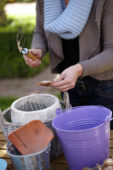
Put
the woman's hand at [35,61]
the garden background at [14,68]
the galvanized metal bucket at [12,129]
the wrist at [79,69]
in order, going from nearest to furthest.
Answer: the galvanized metal bucket at [12,129] → the wrist at [79,69] → the woman's hand at [35,61] → the garden background at [14,68]

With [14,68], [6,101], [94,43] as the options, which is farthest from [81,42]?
[14,68]

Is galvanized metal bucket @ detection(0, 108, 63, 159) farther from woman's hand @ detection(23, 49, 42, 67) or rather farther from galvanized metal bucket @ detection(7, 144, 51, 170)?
woman's hand @ detection(23, 49, 42, 67)

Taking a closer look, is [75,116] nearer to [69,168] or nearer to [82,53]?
[69,168]

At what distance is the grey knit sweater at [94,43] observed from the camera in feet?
4.81

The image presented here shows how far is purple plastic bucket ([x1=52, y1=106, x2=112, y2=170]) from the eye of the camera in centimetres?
111

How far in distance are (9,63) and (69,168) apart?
4523 mm

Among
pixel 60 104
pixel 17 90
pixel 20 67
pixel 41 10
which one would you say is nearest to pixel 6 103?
pixel 17 90

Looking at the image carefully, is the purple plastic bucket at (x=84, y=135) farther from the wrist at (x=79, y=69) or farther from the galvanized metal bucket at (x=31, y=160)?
the wrist at (x=79, y=69)

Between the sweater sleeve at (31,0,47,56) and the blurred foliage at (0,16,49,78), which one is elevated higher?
the sweater sleeve at (31,0,47,56)

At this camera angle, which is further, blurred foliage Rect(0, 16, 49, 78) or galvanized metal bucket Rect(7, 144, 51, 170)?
blurred foliage Rect(0, 16, 49, 78)

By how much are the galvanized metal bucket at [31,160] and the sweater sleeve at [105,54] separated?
1.41 ft

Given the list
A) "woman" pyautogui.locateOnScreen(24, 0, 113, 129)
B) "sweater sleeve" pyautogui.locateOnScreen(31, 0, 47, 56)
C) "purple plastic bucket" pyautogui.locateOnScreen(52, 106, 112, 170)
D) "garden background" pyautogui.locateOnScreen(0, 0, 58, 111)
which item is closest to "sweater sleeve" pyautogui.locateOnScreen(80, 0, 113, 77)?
"woman" pyautogui.locateOnScreen(24, 0, 113, 129)

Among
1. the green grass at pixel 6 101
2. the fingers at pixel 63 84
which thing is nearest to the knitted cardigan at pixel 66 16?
the fingers at pixel 63 84

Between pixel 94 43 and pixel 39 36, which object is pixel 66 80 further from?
pixel 39 36
